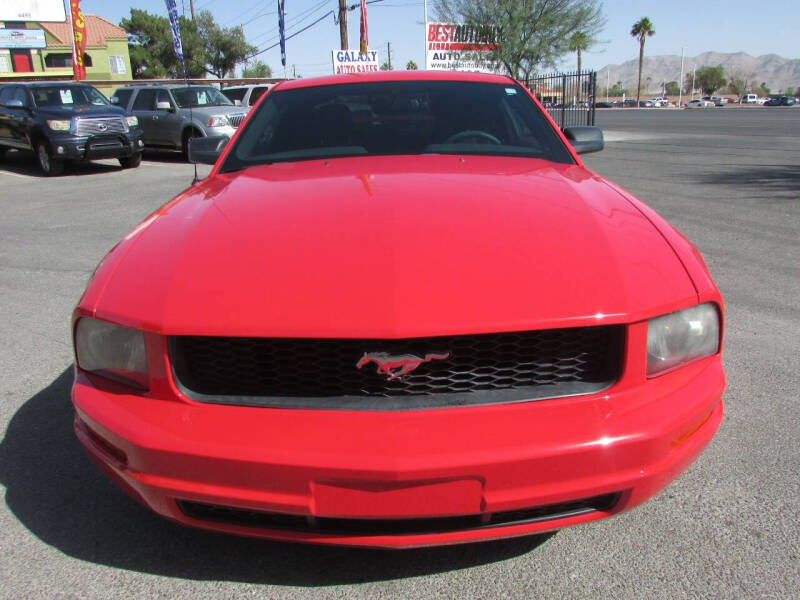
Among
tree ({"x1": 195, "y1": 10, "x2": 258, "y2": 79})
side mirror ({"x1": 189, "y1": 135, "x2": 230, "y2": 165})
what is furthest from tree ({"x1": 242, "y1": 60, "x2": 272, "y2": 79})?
side mirror ({"x1": 189, "y1": 135, "x2": 230, "y2": 165})

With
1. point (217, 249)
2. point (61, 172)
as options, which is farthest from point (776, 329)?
point (61, 172)

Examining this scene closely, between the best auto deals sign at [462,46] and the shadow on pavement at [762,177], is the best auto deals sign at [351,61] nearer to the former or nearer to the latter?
the best auto deals sign at [462,46]

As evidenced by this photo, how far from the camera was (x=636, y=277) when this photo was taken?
1.75 m

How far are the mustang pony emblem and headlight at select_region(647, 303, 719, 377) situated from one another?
0.62 metres

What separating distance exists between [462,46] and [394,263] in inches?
966

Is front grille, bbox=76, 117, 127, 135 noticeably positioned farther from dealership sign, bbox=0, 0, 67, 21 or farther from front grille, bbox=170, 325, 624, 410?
dealership sign, bbox=0, 0, 67, 21

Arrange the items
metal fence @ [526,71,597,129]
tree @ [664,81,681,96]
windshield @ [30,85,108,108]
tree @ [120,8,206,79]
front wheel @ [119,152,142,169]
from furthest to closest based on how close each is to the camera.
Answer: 1. tree @ [664,81,681,96]
2. tree @ [120,8,206,79]
3. metal fence @ [526,71,597,129]
4. front wheel @ [119,152,142,169]
5. windshield @ [30,85,108,108]

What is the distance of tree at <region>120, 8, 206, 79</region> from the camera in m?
52.8

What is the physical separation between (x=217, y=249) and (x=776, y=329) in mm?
3237

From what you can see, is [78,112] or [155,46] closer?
[78,112]

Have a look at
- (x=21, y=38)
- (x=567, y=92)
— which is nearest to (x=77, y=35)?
(x=21, y=38)

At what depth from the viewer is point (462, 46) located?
79.9ft

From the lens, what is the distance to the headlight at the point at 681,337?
5.70ft

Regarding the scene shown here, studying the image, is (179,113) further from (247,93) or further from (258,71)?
(258,71)
